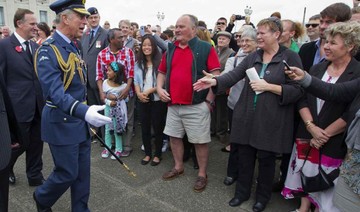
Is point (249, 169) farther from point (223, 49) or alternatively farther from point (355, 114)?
point (223, 49)

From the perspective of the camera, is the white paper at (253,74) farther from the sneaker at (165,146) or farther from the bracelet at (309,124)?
the sneaker at (165,146)

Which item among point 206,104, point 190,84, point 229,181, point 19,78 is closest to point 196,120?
point 206,104

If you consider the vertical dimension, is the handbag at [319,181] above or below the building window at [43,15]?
below

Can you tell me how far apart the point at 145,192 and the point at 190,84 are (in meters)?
1.39

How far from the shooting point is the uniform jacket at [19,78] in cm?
306

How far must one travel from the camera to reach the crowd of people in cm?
223

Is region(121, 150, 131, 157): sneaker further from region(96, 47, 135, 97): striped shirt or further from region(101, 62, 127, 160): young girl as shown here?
region(96, 47, 135, 97): striped shirt

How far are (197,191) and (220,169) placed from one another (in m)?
0.75

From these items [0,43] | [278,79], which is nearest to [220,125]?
[278,79]

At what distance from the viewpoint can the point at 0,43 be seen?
3.07m

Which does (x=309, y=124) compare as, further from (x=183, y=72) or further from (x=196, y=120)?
(x=183, y=72)

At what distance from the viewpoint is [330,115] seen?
2432mm

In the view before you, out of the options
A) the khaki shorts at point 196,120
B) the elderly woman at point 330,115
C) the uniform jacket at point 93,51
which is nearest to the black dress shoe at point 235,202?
the elderly woman at point 330,115

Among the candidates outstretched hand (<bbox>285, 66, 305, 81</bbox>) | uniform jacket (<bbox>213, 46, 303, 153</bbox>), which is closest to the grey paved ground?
uniform jacket (<bbox>213, 46, 303, 153</bbox>)
